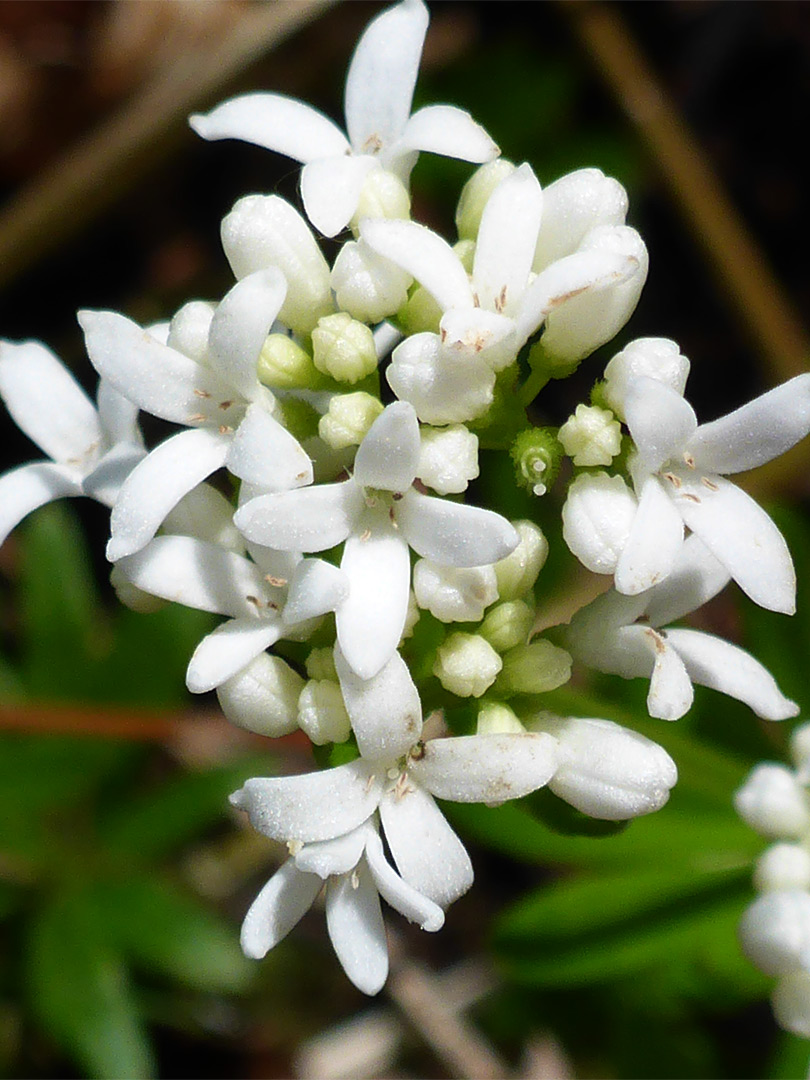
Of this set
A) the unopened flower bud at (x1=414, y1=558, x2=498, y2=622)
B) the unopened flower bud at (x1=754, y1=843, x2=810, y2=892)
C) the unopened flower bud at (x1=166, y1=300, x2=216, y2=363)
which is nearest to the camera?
the unopened flower bud at (x1=414, y1=558, x2=498, y2=622)

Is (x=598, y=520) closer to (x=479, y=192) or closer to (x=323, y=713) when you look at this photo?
(x=323, y=713)

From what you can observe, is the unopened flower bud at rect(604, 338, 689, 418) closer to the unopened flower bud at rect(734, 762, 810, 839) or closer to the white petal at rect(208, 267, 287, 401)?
the white petal at rect(208, 267, 287, 401)

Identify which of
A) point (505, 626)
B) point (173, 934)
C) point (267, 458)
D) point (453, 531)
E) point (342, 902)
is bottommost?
point (173, 934)

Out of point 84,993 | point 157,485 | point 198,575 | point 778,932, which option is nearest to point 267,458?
point 157,485

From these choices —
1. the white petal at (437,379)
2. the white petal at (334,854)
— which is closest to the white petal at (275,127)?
the white petal at (437,379)

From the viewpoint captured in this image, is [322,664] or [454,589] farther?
[322,664]

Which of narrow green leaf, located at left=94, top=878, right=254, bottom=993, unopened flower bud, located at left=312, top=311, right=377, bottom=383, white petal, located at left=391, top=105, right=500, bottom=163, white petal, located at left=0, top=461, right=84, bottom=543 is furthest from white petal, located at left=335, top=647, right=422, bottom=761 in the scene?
narrow green leaf, located at left=94, top=878, right=254, bottom=993

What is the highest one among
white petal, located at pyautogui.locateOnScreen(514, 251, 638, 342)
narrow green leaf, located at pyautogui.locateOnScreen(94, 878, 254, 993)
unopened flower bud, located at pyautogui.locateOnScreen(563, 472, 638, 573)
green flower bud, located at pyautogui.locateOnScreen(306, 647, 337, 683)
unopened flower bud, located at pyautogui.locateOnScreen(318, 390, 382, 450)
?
unopened flower bud, located at pyautogui.locateOnScreen(318, 390, 382, 450)
